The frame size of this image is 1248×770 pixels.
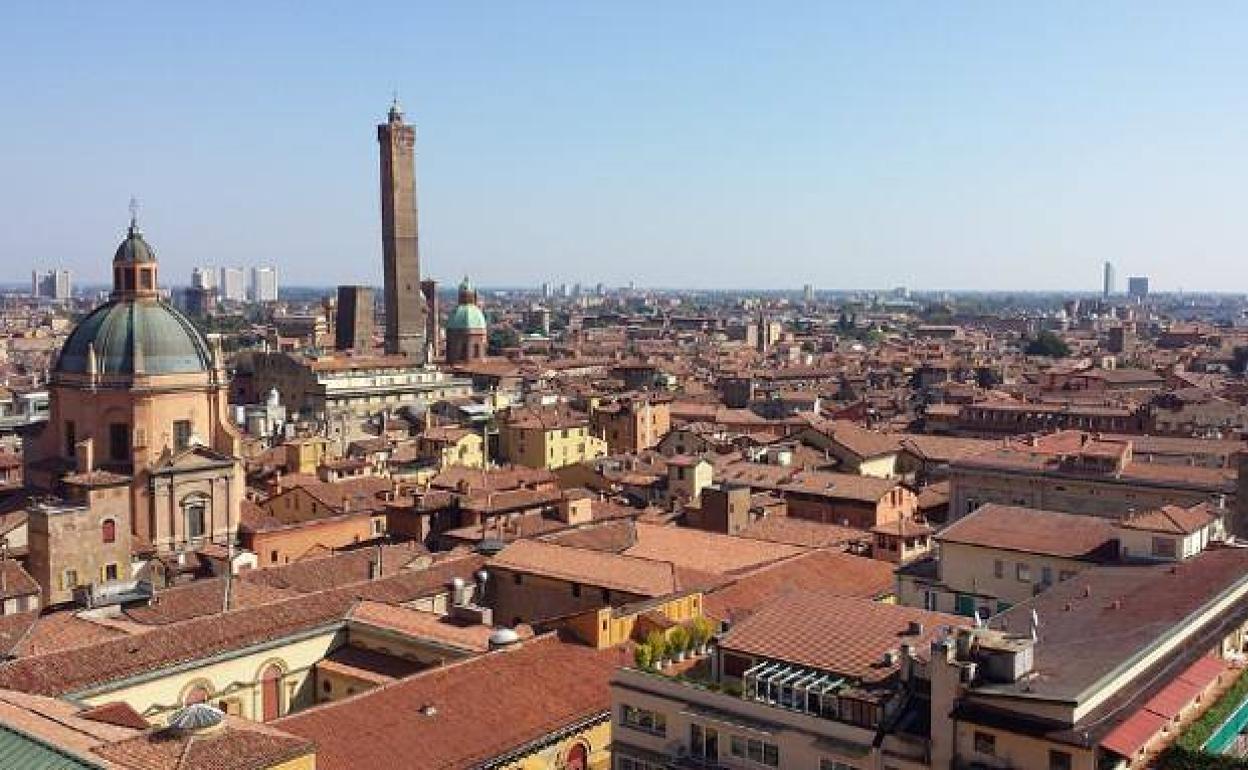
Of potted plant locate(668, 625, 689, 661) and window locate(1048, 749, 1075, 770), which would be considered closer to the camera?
window locate(1048, 749, 1075, 770)

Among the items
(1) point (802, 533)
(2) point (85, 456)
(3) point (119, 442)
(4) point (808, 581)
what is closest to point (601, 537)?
(4) point (808, 581)

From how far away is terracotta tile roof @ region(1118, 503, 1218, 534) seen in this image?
31.1 metres

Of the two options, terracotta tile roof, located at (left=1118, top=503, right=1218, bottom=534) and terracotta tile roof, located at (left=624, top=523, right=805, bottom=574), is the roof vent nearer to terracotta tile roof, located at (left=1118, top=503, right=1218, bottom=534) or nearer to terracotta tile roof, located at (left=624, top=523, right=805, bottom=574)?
terracotta tile roof, located at (left=624, top=523, right=805, bottom=574)

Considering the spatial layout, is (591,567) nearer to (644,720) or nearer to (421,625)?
(421,625)

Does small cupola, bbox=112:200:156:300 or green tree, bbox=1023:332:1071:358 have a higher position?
small cupola, bbox=112:200:156:300

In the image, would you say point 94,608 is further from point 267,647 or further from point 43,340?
point 43,340

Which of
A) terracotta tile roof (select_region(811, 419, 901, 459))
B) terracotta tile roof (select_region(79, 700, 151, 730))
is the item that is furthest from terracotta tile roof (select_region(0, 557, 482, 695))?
terracotta tile roof (select_region(811, 419, 901, 459))

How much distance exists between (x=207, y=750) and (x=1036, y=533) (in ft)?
78.7

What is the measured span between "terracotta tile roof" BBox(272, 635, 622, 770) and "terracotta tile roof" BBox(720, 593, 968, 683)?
473 cm

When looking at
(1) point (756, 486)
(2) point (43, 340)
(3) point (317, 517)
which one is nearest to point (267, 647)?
(3) point (317, 517)

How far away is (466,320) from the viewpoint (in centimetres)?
13350

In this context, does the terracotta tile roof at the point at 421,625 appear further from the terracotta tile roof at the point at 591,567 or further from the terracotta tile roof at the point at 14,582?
the terracotta tile roof at the point at 14,582

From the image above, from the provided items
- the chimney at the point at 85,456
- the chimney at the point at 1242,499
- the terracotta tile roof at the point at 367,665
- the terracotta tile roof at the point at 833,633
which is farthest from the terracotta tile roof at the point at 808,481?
the terracotta tile roof at the point at 833,633

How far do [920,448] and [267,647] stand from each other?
163 ft
